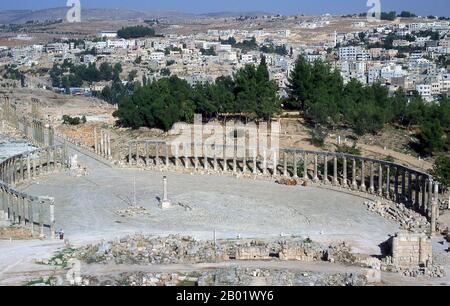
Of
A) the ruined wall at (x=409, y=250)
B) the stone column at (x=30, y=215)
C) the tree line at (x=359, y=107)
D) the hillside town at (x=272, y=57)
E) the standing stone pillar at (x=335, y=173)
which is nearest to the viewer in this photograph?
the ruined wall at (x=409, y=250)

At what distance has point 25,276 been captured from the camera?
26906 millimetres

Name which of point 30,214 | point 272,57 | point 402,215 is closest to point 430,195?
point 402,215

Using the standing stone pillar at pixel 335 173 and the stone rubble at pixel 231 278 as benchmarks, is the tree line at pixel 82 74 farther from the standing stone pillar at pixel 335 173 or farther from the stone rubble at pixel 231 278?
the stone rubble at pixel 231 278

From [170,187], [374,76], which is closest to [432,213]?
[170,187]

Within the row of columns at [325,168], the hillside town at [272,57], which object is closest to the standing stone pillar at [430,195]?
the row of columns at [325,168]

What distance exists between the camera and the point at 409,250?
28.7 meters

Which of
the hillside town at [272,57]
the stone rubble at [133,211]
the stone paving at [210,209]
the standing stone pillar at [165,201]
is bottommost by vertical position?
the stone paving at [210,209]

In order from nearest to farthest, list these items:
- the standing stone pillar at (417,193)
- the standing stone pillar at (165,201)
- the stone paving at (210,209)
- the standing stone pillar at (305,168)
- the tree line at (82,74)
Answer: the stone paving at (210,209) → the standing stone pillar at (417,193) → the standing stone pillar at (165,201) → the standing stone pillar at (305,168) → the tree line at (82,74)

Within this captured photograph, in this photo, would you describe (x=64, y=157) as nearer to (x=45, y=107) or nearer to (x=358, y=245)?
(x=358, y=245)

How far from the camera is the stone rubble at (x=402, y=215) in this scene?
34594 millimetres

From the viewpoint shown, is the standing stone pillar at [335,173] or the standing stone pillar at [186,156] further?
the standing stone pillar at [186,156]

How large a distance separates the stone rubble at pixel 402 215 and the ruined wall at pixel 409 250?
A: 524cm

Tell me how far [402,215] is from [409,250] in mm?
8364

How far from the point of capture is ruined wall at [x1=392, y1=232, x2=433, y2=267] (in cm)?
2844
